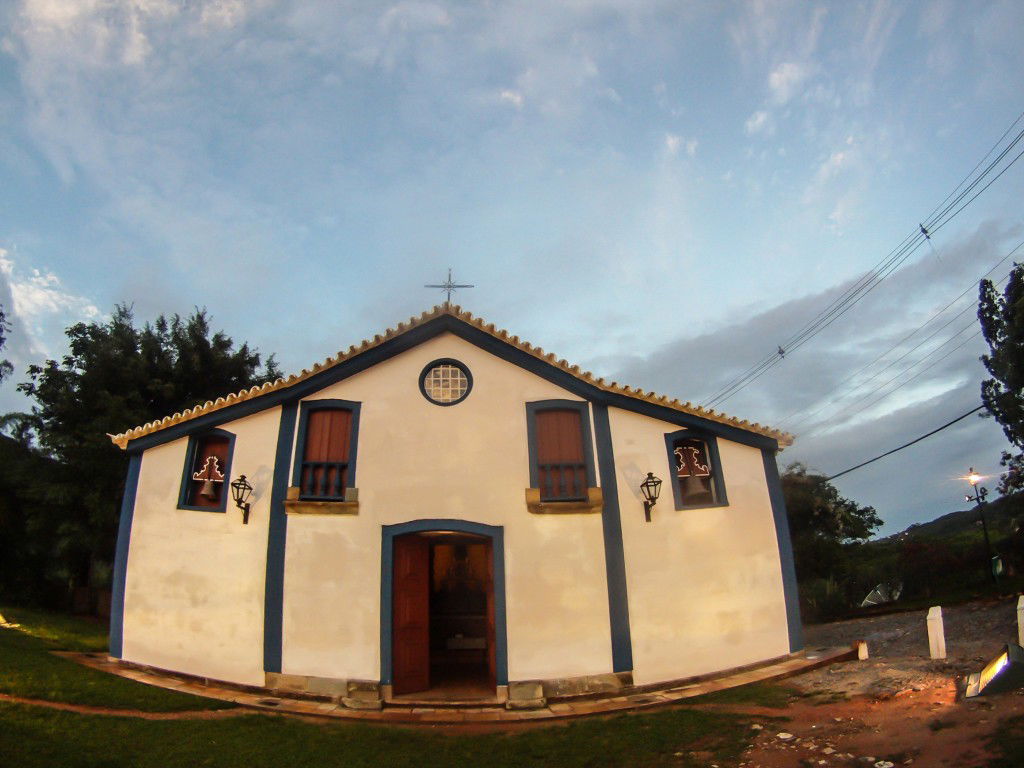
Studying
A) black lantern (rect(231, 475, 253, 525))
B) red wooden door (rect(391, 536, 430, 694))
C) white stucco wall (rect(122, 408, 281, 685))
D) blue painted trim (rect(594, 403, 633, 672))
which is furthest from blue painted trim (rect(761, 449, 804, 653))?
black lantern (rect(231, 475, 253, 525))

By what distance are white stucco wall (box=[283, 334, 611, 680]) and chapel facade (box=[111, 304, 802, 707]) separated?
4 centimetres

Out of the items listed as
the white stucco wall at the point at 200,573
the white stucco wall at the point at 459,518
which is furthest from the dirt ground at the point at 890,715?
the white stucco wall at the point at 200,573

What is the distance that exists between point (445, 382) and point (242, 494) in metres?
4.47

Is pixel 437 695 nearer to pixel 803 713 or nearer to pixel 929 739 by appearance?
pixel 803 713

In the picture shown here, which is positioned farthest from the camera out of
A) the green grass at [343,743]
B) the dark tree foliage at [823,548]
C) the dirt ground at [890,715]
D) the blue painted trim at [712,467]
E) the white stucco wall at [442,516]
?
the dark tree foliage at [823,548]

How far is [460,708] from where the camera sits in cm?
990

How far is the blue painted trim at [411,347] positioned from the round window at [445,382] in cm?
61

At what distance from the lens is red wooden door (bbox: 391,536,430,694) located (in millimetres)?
10422

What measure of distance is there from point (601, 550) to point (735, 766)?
440cm

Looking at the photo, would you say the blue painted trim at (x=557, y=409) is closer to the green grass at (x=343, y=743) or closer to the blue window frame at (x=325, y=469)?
the blue window frame at (x=325, y=469)

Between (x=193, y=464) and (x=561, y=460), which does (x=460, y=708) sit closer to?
(x=561, y=460)

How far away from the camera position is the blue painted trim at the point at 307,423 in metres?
11.0

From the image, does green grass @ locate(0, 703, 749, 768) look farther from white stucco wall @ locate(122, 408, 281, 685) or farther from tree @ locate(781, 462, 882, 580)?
tree @ locate(781, 462, 882, 580)

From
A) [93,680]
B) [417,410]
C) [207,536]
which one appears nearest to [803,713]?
[417,410]
